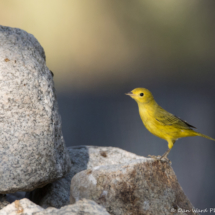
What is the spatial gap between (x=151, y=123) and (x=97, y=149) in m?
0.81

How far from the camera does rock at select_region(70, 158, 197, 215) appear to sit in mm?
1877

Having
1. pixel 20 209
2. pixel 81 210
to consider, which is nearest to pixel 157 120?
pixel 81 210

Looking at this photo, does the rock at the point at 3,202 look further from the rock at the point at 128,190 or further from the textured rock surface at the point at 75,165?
the rock at the point at 128,190

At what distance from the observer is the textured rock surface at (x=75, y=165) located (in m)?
2.36

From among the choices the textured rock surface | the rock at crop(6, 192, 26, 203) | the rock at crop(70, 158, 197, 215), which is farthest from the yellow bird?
the rock at crop(6, 192, 26, 203)

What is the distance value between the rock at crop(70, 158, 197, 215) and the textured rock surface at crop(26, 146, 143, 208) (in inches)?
17.5

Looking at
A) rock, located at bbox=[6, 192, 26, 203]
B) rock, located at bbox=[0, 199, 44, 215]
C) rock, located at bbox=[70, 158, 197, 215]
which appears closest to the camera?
rock, located at bbox=[0, 199, 44, 215]

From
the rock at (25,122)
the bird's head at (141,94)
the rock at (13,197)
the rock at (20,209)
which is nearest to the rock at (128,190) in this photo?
the rock at (25,122)

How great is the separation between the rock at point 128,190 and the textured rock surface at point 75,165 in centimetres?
44

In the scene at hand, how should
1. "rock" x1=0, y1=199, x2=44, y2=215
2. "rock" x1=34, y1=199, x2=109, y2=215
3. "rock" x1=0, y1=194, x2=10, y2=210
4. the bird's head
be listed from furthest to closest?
the bird's head
"rock" x1=0, y1=194, x2=10, y2=210
"rock" x1=0, y1=199, x2=44, y2=215
"rock" x1=34, y1=199, x2=109, y2=215

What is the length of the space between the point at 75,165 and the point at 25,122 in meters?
0.92

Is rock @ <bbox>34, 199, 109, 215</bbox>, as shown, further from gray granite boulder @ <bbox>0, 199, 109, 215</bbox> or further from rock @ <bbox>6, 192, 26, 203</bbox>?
rock @ <bbox>6, 192, 26, 203</bbox>

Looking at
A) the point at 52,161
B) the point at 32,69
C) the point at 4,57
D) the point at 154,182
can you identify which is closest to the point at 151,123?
the point at 154,182

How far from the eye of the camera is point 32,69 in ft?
6.81
